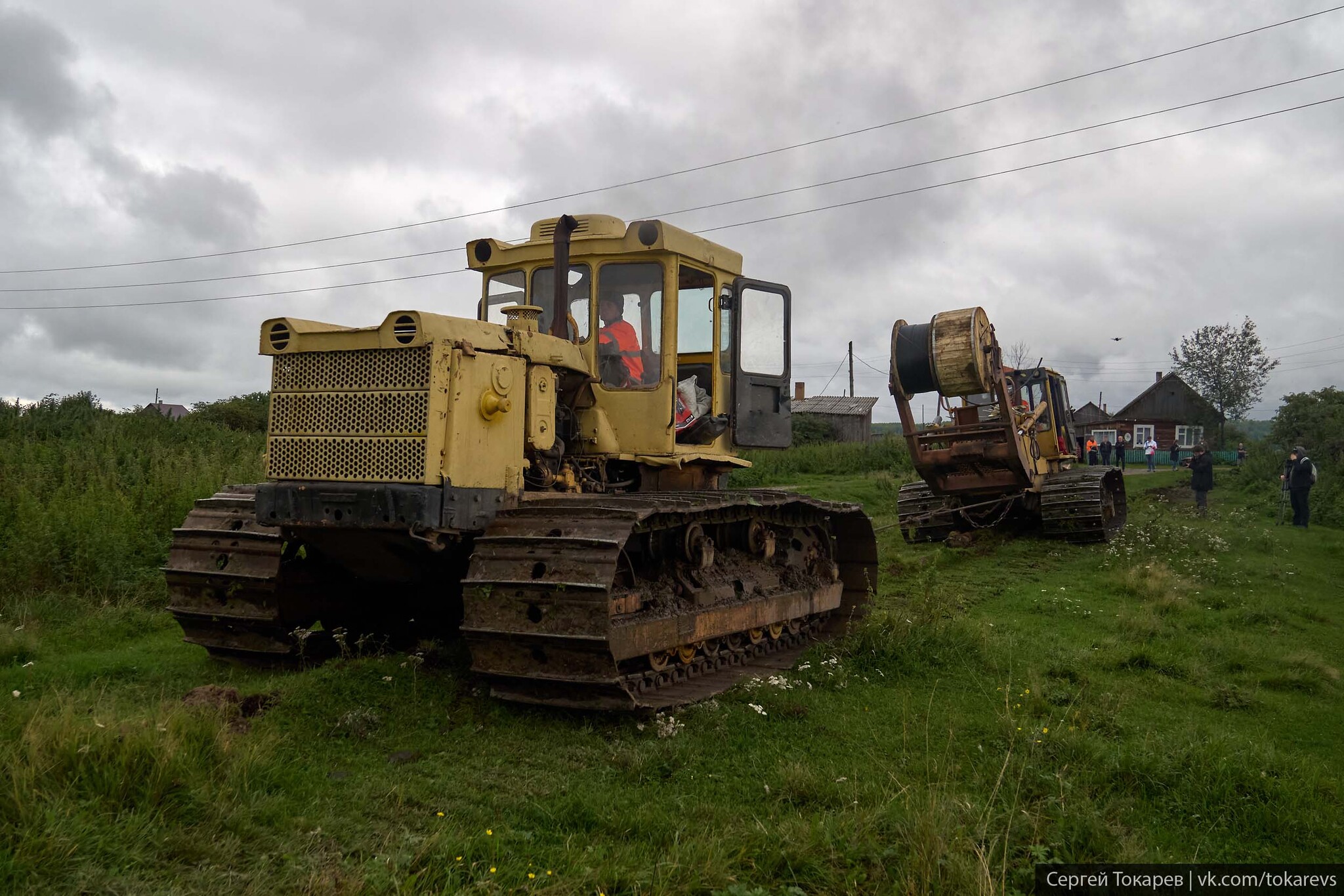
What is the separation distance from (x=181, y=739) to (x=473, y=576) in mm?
1574

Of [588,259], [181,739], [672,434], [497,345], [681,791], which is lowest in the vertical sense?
[681,791]

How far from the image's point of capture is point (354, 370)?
558cm

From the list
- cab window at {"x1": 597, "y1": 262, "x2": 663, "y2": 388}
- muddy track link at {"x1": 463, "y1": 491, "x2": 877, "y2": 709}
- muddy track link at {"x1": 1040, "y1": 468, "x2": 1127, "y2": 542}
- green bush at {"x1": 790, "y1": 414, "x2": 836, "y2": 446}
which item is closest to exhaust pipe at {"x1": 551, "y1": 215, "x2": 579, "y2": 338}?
cab window at {"x1": 597, "y1": 262, "x2": 663, "y2": 388}

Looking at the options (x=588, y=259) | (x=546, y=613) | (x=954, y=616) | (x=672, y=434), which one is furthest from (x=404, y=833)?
(x=954, y=616)

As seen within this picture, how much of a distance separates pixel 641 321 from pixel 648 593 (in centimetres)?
210

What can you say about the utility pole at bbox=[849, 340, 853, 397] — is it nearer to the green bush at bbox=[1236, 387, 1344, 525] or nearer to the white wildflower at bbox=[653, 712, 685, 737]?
the green bush at bbox=[1236, 387, 1344, 525]

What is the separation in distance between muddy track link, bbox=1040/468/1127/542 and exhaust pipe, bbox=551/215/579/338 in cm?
1022

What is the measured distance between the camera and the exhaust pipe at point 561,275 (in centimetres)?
668

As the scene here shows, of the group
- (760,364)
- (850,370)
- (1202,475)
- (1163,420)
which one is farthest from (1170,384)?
(760,364)

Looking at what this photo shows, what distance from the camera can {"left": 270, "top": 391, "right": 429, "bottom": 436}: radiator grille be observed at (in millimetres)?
5355

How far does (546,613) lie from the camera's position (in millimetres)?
4938

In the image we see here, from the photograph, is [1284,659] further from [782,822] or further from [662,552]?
[782,822]

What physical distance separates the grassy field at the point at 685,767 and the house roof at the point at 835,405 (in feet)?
113

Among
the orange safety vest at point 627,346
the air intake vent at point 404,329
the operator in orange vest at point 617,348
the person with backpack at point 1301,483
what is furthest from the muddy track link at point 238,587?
the person with backpack at point 1301,483
